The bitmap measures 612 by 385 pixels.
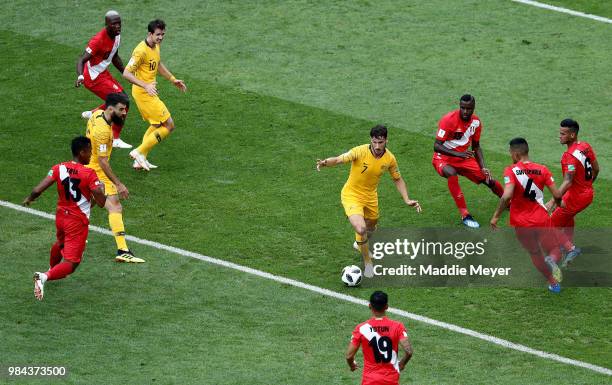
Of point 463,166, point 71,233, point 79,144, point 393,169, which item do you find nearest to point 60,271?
point 71,233

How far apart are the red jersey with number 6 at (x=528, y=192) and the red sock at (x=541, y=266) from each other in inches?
18.2

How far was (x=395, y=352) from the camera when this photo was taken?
12352 millimetres

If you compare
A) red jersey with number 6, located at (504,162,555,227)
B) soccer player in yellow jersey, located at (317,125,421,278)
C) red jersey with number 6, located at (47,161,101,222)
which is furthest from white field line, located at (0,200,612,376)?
red jersey with number 6, located at (47,161,101,222)

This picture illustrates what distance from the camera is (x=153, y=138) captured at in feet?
62.0

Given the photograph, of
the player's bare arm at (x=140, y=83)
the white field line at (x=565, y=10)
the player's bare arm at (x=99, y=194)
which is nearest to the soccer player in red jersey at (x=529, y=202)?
the player's bare arm at (x=99, y=194)

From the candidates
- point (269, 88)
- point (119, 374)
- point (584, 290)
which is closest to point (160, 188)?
point (269, 88)

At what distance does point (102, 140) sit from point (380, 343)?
5.65 meters

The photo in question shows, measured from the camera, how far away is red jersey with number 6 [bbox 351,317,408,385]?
12.3 metres

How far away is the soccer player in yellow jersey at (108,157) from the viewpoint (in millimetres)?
16000

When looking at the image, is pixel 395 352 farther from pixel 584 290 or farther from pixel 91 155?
pixel 91 155

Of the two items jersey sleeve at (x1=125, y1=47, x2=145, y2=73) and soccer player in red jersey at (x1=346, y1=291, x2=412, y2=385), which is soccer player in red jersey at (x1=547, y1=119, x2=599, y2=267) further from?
jersey sleeve at (x1=125, y1=47, x2=145, y2=73)

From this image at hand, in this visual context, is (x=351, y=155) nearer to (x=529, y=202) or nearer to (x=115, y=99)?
(x=529, y=202)

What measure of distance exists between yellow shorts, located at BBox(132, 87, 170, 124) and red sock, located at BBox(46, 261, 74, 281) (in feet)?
14.3

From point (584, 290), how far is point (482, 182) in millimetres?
2561
